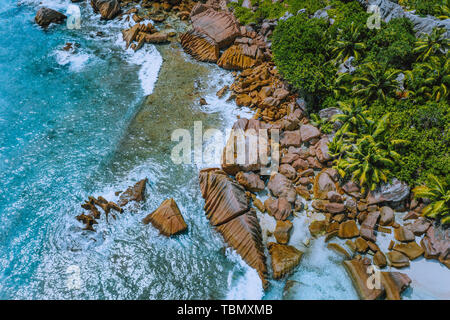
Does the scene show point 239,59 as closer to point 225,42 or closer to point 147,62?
point 225,42

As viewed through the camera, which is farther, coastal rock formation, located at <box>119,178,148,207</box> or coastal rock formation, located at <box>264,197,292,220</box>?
coastal rock formation, located at <box>119,178,148,207</box>

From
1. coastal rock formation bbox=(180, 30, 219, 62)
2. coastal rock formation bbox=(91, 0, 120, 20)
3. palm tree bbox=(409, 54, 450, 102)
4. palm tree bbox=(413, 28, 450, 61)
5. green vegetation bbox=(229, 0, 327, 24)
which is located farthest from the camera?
coastal rock formation bbox=(91, 0, 120, 20)

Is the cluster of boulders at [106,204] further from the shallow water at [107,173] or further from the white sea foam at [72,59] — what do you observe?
the white sea foam at [72,59]

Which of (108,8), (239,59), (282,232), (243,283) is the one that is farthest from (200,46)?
(243,283)

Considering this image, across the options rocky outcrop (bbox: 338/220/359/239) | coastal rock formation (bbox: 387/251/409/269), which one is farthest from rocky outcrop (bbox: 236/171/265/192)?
coastal rock formation (bbox: 387/251/409/269)

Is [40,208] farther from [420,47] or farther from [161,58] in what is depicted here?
[420,47]

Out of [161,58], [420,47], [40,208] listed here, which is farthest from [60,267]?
[420,47]

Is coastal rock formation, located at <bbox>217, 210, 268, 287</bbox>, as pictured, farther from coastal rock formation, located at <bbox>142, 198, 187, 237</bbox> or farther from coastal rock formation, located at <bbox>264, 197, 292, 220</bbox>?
coastal rock formation, located at <bbox>142, 198, 187, 237</bbox>
